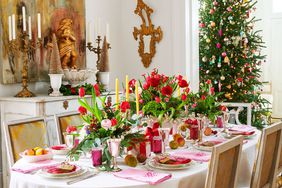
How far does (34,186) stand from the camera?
206cm

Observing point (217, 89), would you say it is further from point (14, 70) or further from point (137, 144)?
point (137, 144)

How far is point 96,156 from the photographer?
227 cm

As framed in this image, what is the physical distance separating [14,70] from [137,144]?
2.21m

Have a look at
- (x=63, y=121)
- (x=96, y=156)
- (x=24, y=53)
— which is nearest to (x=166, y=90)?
(x=96, y=156)

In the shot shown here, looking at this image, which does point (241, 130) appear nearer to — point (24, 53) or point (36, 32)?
point (24, 53)

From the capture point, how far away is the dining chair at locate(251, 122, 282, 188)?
247 centimetres

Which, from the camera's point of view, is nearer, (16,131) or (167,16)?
(16,131)

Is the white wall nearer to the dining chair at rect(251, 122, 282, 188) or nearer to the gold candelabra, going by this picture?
the gold candelabra

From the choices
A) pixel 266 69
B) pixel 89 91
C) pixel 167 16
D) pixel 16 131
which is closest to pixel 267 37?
pixel 266 69

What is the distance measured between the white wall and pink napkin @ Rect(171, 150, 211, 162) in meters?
2.70

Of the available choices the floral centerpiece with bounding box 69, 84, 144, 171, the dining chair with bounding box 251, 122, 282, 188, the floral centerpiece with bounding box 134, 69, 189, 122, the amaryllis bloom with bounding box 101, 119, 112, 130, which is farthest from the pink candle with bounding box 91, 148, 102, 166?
the dining chair with bounding box 251, 122, 282, 188

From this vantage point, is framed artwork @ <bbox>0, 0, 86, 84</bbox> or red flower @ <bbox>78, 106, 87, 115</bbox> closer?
red flower @ <bbox>78, 106, 87, 115</bbox>

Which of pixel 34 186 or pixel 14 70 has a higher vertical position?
pixel 14 70

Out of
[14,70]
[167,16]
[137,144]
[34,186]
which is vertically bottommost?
[34,186]
